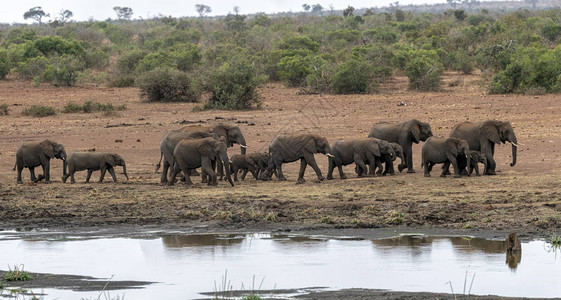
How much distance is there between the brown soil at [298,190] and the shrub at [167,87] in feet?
14.7

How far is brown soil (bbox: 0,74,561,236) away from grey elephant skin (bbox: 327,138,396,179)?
0.43m

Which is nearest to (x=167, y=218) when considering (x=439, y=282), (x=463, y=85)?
(x=439, y=282)

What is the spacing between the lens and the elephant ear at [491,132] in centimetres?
1873

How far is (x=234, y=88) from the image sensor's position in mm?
32156

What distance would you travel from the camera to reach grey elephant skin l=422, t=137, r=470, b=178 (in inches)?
700

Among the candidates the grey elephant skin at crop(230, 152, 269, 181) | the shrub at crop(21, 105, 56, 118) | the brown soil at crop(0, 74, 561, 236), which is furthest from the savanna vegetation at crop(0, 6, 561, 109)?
the grey elephant skin at crop(230, 152, 269, 181)

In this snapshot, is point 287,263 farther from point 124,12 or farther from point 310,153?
point 124,12

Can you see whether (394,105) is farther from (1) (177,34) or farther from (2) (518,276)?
(1) (177,34)

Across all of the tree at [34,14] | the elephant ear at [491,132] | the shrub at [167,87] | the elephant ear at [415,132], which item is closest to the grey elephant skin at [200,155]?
the elephant ear at [415,132]

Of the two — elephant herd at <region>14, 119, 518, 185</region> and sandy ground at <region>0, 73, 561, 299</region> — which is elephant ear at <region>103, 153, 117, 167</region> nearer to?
elephant herd at <region>14, 119, 518, 185</region>

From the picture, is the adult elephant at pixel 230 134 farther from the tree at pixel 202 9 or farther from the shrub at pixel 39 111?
the tree at pixel 202 9

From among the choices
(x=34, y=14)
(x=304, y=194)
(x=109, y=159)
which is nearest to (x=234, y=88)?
(x=109, y=159)

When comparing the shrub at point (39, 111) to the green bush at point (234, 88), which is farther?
the green bush at point (234, 88)

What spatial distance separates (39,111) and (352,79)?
11.8 m
